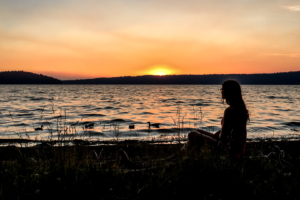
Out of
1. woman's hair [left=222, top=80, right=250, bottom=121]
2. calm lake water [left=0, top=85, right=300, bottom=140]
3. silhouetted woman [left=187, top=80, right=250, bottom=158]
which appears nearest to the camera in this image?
silhouetted woman [left=187, top=80, right=250, bottom=158]

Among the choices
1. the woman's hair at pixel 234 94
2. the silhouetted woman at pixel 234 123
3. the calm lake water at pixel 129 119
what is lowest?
the calm lake water at pixel 129 119

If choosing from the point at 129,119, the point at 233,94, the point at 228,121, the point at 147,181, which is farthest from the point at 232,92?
the point at 129,119

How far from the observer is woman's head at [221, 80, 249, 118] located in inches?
200

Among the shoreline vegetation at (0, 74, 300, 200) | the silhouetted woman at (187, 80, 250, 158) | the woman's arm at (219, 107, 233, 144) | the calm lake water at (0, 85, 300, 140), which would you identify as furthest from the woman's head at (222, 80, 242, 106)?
the shoreline vegetation at (0, 74, 300, 200)

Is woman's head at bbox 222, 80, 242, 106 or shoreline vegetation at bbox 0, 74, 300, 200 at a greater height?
woman's head at bbox 222, 80, 242, 106

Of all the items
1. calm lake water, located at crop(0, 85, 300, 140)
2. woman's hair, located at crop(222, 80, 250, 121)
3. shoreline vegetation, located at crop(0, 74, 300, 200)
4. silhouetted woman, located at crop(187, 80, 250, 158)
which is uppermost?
woman's hair, located at crop(222, 80, 250, 121)

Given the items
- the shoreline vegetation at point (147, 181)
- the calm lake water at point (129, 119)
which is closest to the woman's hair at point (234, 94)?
the calm lake water at point (129, 119)

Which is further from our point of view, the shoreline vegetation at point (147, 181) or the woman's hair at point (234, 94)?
the woman's hair at point (234, 94)

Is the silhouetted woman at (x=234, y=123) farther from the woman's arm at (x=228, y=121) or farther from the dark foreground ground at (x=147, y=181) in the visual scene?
the dark foreground ground at (x=147, y=181)

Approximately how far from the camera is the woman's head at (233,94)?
200 inches

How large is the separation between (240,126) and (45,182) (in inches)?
146

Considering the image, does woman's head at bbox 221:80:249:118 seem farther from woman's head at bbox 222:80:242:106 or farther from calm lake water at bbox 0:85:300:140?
calm lake water at bbox 0:85:300:140

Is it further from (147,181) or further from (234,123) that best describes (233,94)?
(147,181)

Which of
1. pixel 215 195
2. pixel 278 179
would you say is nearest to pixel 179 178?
pixel 215 195
